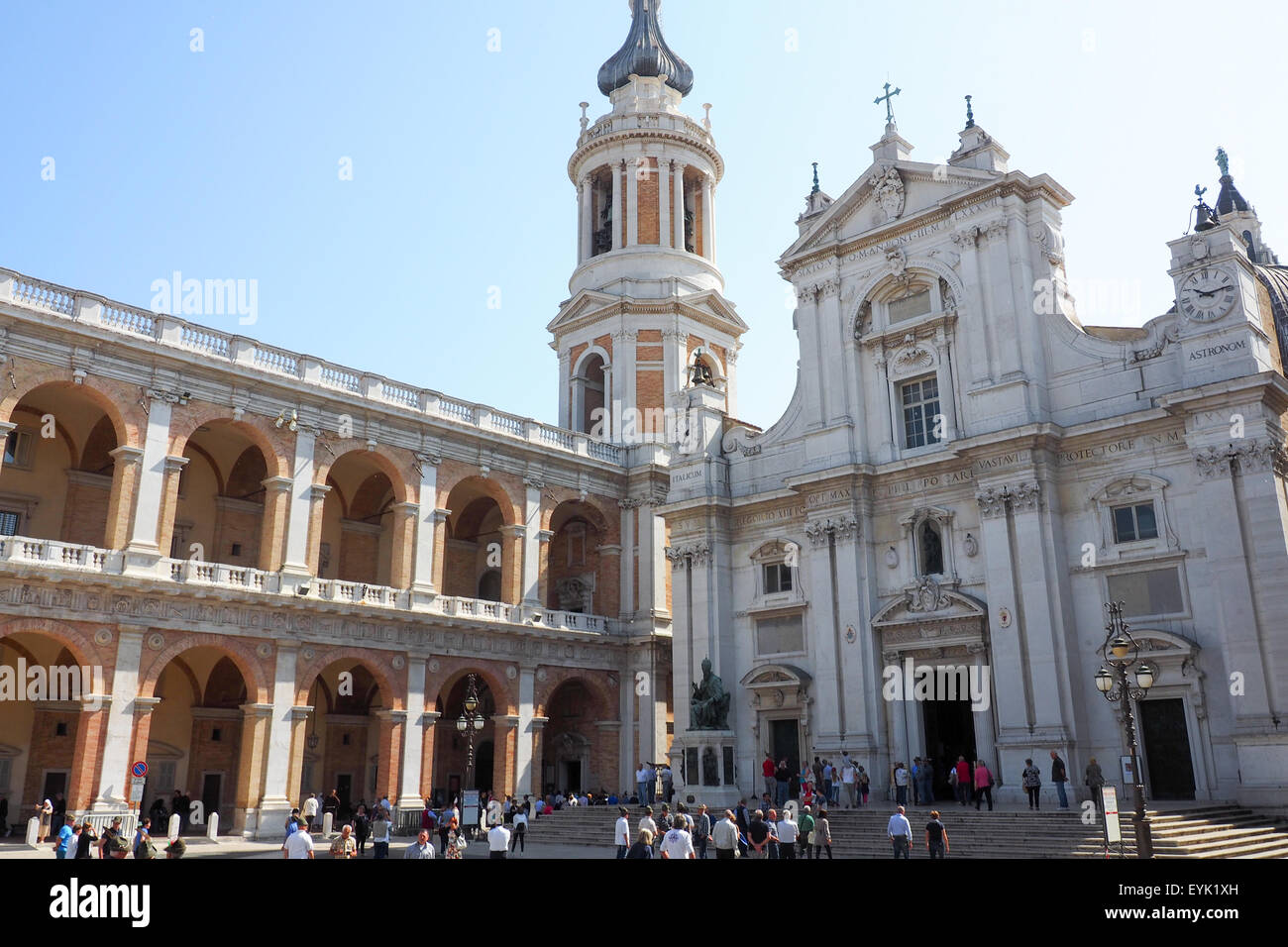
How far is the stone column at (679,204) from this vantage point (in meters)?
46.2

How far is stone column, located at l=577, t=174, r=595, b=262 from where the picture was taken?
47.7 m

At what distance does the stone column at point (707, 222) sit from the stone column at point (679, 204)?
1.77m

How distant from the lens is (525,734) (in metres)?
35.1

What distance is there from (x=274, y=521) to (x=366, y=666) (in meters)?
5.26

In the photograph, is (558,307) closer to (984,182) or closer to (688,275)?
(688,275)

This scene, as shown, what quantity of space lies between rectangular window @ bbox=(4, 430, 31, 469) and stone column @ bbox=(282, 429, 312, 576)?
7.61 meters

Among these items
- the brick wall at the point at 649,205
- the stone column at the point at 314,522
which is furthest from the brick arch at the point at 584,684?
the brick wall at the point at 649,205

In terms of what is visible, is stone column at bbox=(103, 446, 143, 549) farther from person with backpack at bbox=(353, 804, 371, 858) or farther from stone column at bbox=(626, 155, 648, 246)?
stone column at bbox=(626, 155, 648, 246)

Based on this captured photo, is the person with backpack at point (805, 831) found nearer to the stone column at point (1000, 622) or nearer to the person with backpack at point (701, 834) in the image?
the person with backpack at point (701, 834)

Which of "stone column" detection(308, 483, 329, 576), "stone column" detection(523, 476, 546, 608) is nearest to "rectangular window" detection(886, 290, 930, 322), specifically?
"stone column" detection(523, 476, 546, 608)

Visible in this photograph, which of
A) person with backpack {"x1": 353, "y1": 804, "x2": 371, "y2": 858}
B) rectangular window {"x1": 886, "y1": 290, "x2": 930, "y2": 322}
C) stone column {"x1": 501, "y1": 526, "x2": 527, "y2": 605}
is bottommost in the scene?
person with backpack {"x1": 353, "y1": 804, "x2": 371, "y2": 858}

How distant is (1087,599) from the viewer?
25766 mm
